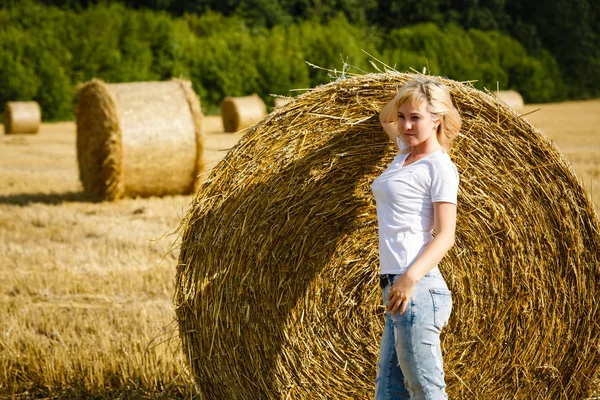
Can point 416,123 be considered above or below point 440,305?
above

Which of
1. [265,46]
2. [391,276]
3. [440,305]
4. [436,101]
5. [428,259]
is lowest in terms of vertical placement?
[265,46]

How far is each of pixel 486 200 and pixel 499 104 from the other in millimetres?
462

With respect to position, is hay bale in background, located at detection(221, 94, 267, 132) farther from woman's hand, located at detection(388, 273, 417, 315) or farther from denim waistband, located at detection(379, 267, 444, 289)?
woman's hand, located at detection(388, 273, 417, 315)

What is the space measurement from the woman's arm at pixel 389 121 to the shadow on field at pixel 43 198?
24.0ft

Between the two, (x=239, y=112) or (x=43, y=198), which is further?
(x=239, y=112)

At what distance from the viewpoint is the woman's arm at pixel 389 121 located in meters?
3.44

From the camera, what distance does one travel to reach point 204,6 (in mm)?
40844

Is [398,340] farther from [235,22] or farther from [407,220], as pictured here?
[235,22]

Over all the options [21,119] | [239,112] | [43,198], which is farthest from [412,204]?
[21,119]

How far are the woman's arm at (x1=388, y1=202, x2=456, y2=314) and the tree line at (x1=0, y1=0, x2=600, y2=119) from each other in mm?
21385

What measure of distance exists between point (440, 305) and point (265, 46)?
97.8ft

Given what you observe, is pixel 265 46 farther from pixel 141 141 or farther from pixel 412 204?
pixel 412 204

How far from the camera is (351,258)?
13.0 feet

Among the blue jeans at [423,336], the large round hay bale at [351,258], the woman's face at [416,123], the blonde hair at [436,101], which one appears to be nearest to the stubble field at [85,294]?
the large round hay bale at [351,258]
